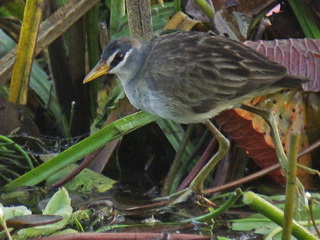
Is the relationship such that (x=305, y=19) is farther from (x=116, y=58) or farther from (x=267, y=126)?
(x=116, y=58)

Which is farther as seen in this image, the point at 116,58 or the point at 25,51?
the point at 25,51

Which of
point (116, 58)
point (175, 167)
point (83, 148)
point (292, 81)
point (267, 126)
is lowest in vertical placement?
point (175, 167)

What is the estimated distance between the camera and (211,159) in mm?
4133

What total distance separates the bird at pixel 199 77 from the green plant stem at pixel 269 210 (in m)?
1.06

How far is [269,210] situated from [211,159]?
135 centimetres

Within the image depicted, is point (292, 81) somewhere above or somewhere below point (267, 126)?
above

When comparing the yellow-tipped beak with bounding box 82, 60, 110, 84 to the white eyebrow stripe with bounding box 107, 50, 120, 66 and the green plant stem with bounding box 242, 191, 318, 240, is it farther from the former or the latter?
the green plant stem with bounding box 242, 191, 318, 240

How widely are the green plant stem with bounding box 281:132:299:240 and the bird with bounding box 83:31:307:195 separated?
1.21 metres

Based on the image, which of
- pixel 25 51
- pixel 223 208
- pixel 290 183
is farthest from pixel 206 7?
pixel 290 183

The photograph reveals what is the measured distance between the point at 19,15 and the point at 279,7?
5.39 feet

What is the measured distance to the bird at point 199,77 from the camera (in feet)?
12.4

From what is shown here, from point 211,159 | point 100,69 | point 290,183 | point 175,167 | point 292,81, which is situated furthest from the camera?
point 175,167

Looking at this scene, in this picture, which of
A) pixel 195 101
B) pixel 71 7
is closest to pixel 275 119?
pixel 195 101

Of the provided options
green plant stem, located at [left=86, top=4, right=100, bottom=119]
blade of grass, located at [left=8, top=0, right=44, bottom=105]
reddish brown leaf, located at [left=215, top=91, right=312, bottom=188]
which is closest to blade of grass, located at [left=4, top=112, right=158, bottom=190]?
reddish brown leaf, located at [left=215, top=91, right=312, bottom=188]
